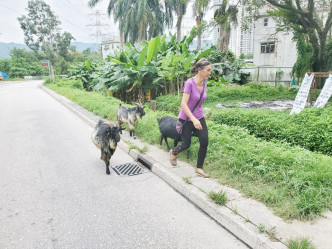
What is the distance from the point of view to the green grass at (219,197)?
3193 millimetres

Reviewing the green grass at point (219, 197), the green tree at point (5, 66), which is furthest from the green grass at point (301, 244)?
the green tree at point (5, 66)

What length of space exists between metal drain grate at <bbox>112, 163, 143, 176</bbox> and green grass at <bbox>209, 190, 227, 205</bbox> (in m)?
1.73

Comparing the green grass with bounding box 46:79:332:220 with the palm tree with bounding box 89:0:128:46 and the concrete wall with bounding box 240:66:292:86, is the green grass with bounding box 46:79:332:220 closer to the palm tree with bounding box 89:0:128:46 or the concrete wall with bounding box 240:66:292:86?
the concrete wall with bounding box 240:66:292:86

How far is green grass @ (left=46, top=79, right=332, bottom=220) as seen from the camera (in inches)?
118

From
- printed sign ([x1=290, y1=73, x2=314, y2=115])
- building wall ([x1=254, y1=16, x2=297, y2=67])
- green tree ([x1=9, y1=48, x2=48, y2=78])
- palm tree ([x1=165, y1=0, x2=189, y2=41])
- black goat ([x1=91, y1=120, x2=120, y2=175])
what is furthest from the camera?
green tree ([x1=9, y1=48, x2=48, y2=78])

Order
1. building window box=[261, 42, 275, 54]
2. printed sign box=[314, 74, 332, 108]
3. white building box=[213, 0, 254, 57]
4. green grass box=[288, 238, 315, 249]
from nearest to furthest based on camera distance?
green grass box=[288, 238, 315, 249], printed sign box=[314, 74, 332, 108], white building box=[213, 0, 254, 57], building window box=[261, 42, 275, 54]

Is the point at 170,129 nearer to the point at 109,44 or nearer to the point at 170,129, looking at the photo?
the point at 170,129

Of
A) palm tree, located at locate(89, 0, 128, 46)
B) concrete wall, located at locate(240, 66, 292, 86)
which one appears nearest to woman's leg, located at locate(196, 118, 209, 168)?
concrete wall, located at locate(240, 66, 292, 86)

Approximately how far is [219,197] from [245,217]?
0.42 m

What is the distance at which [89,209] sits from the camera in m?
3.37

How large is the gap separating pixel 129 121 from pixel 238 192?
12.0ft

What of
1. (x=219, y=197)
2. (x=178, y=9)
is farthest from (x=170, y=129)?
(x=178, y=9)

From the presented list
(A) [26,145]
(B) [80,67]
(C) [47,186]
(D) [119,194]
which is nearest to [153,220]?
(D) [119,194]

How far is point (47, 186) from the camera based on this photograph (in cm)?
407
